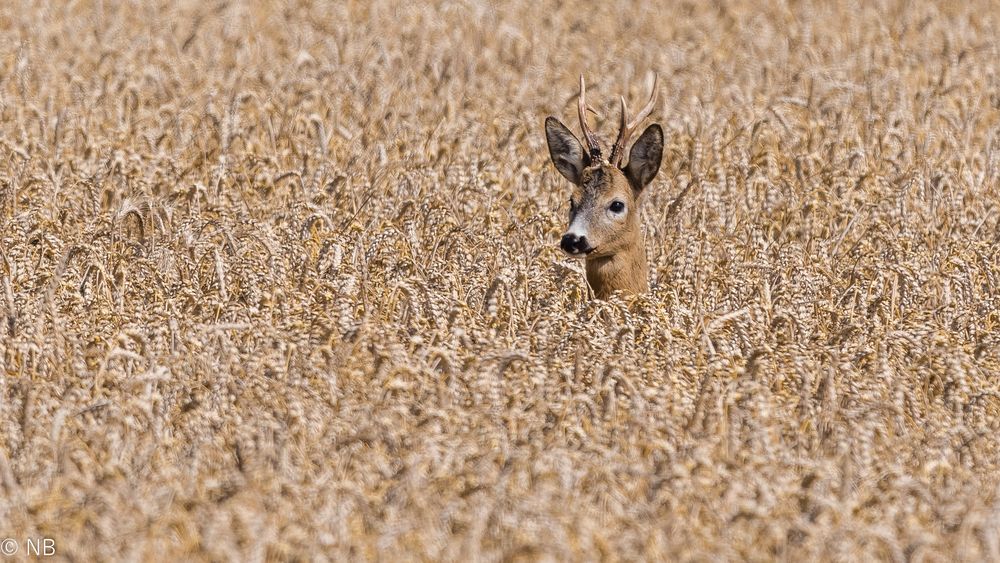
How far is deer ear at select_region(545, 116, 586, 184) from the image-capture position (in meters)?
7.96

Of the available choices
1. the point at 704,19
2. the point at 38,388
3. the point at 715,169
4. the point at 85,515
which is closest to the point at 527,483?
the point at 85,515

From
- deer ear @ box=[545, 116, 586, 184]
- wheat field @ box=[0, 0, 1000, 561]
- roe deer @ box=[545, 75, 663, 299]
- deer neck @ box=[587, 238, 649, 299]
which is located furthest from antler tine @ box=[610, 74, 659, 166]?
wheat field @ box=[0, 0, 1000, 561]

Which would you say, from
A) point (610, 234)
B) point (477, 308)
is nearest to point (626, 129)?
point (610, 234)

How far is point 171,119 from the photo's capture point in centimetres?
1028

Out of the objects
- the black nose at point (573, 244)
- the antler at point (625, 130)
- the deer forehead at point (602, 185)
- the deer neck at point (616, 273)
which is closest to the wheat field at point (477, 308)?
the black nose at point (573, 244)

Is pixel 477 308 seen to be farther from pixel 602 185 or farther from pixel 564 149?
pixel 564 149

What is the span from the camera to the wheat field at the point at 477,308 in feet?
15.6

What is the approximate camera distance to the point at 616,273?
25.1 feet

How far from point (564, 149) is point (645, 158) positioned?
45cm

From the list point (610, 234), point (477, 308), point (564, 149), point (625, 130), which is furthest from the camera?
point (564, 149)

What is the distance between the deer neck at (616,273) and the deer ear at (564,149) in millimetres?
588

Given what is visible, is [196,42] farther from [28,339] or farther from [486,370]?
[486,370]

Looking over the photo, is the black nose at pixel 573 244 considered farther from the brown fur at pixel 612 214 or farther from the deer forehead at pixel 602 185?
the deer forehead at pixel 602 185

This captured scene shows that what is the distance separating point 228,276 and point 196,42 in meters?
6.28
